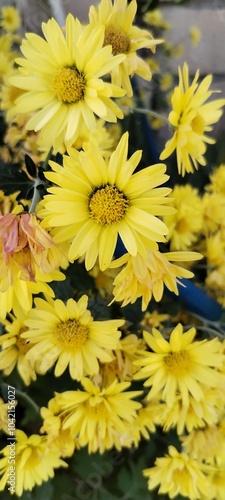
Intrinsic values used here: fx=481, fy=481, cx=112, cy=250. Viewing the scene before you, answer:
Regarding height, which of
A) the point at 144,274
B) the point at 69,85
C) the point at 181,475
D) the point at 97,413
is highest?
the point at 69,85

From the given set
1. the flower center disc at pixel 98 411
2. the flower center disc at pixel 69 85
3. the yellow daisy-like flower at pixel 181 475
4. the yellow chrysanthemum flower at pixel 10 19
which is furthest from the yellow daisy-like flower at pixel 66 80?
the yellow chrysanthemum flower at pixel 10 19

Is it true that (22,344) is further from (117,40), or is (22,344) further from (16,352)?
(117,40)

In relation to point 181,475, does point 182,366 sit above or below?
above

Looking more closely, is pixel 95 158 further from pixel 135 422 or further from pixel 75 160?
pixel 135 422

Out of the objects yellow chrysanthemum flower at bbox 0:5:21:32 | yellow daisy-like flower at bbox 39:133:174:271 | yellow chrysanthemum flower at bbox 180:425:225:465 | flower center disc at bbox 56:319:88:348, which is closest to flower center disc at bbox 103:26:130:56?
yellow daisy-like flower at bbox 39:133:174:271

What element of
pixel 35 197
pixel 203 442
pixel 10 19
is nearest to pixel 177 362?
pixel 203 442

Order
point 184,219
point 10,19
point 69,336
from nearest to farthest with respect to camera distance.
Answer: point 69,336
point 184,219
point 10,19

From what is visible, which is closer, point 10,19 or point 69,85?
point 69,85

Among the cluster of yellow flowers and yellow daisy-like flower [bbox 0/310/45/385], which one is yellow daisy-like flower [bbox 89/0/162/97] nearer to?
the cluster of yellow flowers
